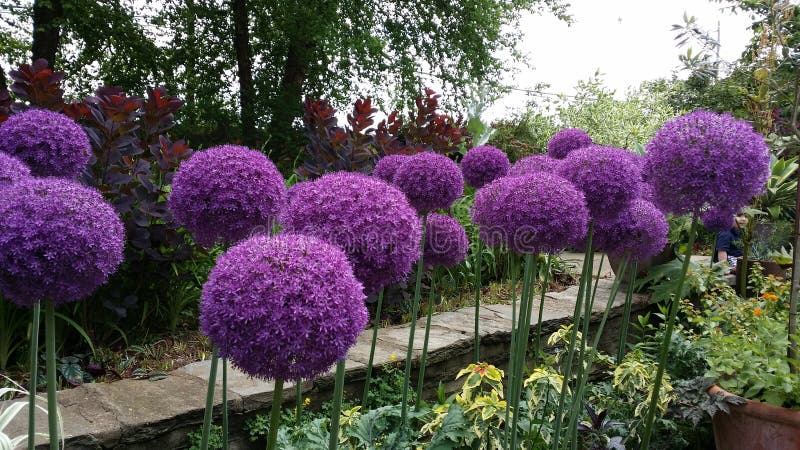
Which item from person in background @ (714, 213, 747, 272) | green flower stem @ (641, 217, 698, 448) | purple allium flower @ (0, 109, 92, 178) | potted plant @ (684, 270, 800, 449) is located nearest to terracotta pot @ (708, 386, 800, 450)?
potted plant @ (684, 270, 800, 449)

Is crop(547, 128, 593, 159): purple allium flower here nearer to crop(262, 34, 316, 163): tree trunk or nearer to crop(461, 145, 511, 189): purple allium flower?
crop(461, 145, 511, 189): purple allium flower

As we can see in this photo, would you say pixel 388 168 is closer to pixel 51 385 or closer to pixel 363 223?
pixel 363 223

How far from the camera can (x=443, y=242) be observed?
2.95m

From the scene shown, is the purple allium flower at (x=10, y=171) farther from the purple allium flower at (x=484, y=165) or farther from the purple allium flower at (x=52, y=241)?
the purple allium flower at (x=484, y=165)

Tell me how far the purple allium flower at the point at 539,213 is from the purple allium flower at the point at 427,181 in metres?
0.50

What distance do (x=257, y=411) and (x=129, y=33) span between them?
11475 millimetres

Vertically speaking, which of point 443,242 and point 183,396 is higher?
point 443,242

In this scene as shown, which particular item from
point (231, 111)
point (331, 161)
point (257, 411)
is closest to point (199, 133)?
point (231, 111)

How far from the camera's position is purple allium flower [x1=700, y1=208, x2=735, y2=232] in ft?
7.15

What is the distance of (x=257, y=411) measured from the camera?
3.11 m

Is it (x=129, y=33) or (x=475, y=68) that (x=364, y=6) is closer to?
(x=475, y=68)

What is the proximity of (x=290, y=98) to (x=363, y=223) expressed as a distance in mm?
10602

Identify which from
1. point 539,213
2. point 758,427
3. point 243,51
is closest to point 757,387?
point 758,427

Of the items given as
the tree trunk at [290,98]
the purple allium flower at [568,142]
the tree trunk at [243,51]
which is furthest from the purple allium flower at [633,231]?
the tree trunk at [243,51]
